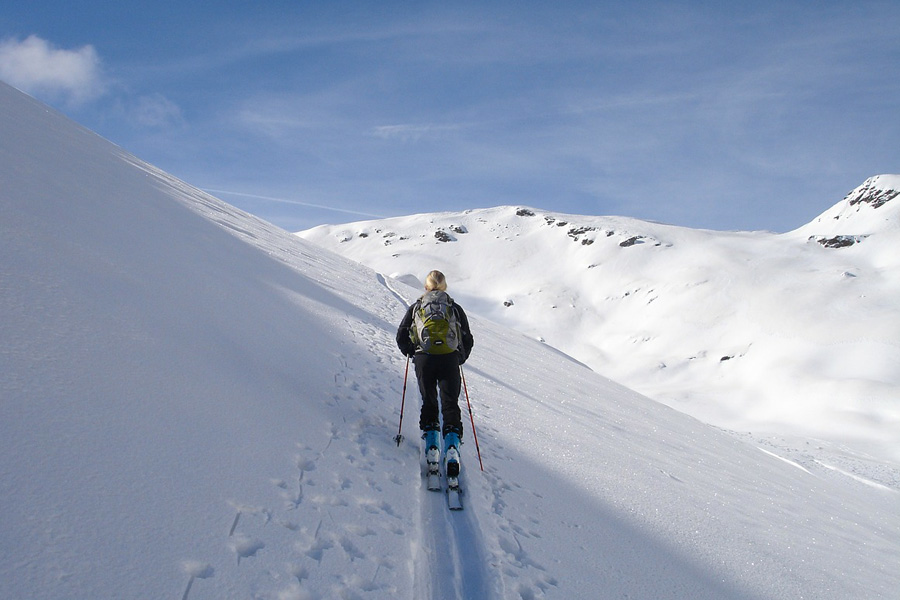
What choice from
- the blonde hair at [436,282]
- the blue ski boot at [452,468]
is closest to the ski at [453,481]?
the blue ski boot at [452,468]

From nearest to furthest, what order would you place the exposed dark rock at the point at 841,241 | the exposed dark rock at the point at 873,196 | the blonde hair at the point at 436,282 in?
1. the blonde hair at the point at 436,282
2. the exposed dark rock at the point at 841,241
3. the exposed dark rock at the point at 873,196

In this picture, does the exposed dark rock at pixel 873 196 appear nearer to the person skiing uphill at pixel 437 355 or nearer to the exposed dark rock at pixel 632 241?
the exposed dark rock at pixel 632 241

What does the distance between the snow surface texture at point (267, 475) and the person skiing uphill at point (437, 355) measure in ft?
1.74

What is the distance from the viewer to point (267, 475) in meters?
3.56

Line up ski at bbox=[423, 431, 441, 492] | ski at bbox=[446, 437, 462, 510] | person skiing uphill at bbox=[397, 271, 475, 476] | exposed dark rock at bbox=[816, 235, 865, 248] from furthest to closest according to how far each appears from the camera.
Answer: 1. exposed dark rock at bbox=[816, 235, 865, 248]
2. person skiing uphill at bbox=[397, 271, 475, 476]
3. ski at bbox=[423, 431, 441, 492]
4. ski at bbox=[446, 437, 462, 510]

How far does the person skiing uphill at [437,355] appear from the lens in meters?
4.89

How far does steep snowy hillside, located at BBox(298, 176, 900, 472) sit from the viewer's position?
41344 mm

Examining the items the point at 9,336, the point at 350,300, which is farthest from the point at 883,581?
the point at 350,300

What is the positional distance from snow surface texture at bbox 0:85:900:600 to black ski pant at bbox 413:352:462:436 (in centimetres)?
57

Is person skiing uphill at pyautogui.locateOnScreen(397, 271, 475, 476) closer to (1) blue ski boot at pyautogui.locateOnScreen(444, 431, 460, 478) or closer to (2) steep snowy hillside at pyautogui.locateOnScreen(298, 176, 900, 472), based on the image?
(1) blue ski boot at pyautogui.locateOnScreen(444, 431, 460, 478)

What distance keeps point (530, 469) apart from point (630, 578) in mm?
2016

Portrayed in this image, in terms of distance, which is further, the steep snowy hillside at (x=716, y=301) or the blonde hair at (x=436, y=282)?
the steep snowy hillside at (x=716, y=301)

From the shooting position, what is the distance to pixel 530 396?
10148 millimetres

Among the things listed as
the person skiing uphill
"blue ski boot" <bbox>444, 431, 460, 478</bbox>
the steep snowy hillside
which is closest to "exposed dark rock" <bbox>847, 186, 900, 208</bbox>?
the steep snowy hillside
